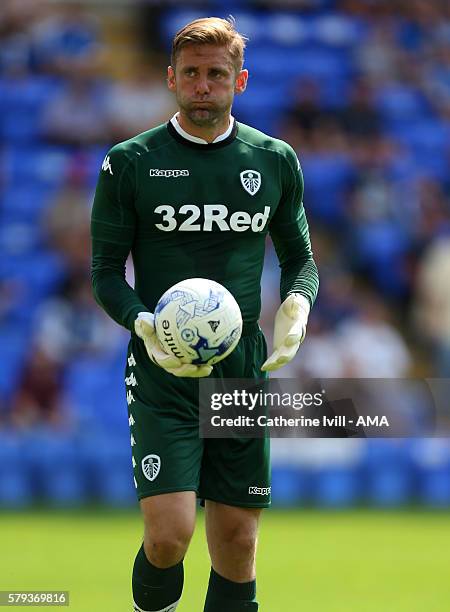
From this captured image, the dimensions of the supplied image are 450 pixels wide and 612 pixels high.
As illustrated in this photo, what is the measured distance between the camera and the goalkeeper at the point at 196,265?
4.93m

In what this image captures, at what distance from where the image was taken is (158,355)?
15.5ft

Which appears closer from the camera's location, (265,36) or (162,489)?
(162,489)

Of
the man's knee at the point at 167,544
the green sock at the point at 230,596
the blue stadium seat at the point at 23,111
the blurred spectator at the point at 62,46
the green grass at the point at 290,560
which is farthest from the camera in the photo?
the blurred spectator at the point at 62,46

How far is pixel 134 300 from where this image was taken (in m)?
4.97

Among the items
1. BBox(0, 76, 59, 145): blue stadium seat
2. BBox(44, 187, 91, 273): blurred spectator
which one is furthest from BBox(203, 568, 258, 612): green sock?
BBox(0, 76, 59, 145): blue stadium seat

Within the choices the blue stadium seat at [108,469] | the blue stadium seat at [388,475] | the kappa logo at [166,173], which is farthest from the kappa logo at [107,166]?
the blue stadium seat at [388,475]

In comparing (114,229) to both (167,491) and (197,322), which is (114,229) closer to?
(197,322)

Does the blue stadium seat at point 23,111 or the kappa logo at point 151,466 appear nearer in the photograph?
the kappa logo at point 151,466

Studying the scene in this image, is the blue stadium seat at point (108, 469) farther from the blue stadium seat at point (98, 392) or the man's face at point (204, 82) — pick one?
the man's face at point (204, 82)

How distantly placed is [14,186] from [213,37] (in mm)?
9828

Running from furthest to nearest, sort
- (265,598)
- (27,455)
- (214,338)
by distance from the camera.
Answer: (27,455) < (265,598) < (214,338)

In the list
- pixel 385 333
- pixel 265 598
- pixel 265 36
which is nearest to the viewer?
pixel 265 598

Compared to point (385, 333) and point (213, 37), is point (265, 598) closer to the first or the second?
point (213, 37)

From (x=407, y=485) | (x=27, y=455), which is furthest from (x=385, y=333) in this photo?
(x=27, y=455)
